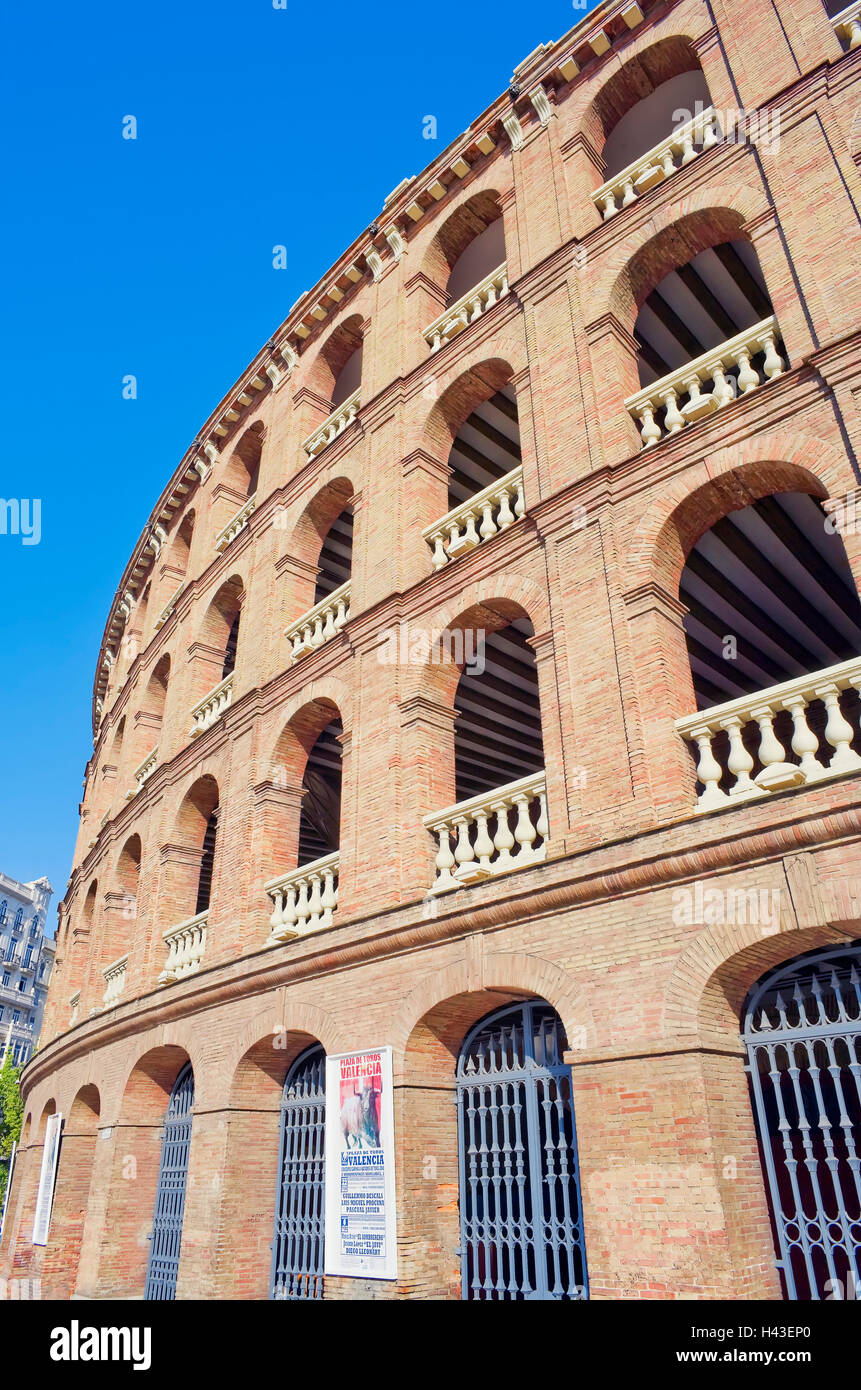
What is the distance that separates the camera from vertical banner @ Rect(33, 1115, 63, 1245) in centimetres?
1644

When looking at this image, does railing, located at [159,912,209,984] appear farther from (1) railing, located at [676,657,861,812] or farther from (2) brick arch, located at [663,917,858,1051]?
(1) railing, located at [676,657,861,812]

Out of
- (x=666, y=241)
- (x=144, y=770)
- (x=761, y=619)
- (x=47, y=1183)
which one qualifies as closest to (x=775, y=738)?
(x=761, y=619)

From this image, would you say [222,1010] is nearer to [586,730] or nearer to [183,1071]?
[183,1071]

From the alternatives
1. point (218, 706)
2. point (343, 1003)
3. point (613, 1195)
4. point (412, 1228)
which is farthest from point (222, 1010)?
point (613, 1195)

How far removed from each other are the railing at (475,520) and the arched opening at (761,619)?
2.24 meters

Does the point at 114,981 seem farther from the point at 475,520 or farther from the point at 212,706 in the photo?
the point at 475,520

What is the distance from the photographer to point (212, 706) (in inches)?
653

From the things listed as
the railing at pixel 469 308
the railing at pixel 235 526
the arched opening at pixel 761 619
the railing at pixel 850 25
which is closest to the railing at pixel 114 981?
the railing at pixel 235 526

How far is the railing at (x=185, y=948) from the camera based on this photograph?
46.3 ft

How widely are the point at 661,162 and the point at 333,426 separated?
6.86 metres

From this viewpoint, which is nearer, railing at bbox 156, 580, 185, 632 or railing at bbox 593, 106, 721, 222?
railing at bbox 593, 106, 721, 222

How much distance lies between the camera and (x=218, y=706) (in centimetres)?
1638

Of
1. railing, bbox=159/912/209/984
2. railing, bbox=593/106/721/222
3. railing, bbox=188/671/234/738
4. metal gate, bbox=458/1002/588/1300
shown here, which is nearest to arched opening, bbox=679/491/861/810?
metal gate, bbox=458/1002/588/1300

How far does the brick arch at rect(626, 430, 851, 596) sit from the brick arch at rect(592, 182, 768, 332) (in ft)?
9.44
